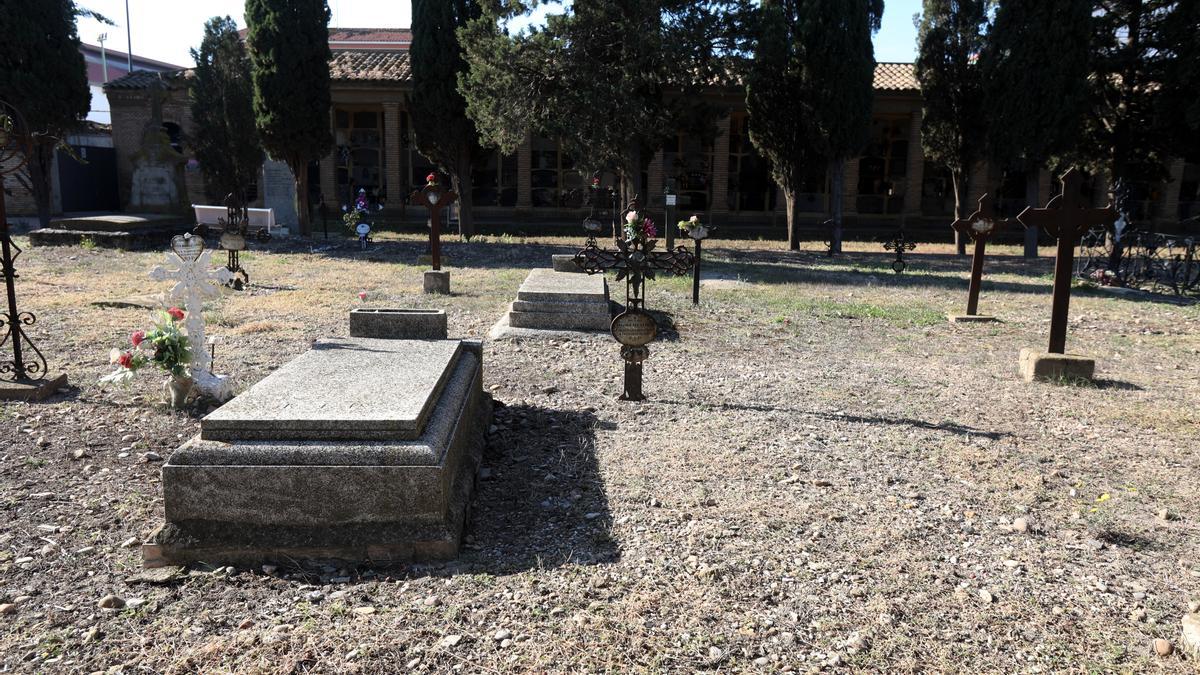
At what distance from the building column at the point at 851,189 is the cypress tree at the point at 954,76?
18.0ft

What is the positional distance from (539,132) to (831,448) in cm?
1364

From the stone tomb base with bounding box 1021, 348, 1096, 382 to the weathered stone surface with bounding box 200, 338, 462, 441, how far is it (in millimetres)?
4620

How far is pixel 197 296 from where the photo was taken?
5551mm

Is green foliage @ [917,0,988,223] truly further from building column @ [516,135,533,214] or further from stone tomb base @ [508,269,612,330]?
stone tomb base @ [508,269,612,330]

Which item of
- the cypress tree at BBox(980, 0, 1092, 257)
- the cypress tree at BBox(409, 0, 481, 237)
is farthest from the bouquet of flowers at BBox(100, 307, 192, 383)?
the cypress tree at BBox(980, 0, 1092, 257)

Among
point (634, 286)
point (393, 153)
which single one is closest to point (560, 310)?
point (634, 286)

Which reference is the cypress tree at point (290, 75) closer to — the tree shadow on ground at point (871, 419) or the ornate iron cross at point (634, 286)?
the ornate iron cross at point (634, 286)

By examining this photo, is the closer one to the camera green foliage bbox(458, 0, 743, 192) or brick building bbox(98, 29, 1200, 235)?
green foliage bbox(458, 0, 743, 192)

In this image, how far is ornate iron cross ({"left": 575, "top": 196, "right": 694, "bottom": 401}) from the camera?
5.70 m

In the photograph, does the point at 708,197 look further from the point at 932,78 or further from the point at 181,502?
the point at 181,502

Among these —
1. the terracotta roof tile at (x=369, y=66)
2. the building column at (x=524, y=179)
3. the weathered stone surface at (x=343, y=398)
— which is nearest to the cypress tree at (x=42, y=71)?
the terracotta roof tile at (x=369, y=66)

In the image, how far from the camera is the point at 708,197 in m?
25.0

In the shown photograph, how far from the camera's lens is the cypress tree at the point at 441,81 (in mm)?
18984

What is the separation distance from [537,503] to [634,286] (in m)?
2.23
